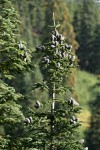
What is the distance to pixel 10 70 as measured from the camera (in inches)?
534

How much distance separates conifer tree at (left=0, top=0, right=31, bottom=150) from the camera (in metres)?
12.7

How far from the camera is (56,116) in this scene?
12844 mm

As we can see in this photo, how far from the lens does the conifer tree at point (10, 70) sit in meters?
12.7

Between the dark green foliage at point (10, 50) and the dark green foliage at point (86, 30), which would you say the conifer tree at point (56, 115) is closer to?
the dark green foliage at point (10, 50)

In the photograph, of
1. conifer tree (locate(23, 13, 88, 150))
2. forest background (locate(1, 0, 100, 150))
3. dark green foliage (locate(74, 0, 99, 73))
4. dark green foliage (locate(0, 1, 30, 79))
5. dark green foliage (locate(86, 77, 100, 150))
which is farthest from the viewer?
dark green foliage (locate(74, 0, 99, 73))

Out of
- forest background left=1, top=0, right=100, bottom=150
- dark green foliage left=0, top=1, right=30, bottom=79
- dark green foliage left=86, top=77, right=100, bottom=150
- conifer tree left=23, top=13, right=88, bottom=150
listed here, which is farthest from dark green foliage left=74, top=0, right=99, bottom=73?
conifer tree left=23, top=13, right=88, bottom=150

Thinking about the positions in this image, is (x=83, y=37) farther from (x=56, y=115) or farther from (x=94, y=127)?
(x=56, y=115)

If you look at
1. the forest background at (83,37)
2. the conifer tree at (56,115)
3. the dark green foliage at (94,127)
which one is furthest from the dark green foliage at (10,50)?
the forest background at (83,37)

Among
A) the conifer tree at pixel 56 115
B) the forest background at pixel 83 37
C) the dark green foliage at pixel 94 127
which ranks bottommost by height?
the conifer tree at pixel 56 115

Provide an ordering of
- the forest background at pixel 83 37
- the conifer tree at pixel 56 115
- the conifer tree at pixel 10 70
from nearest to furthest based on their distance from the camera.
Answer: the conifer tree at pixel 56 115, the conifer tree at pixel 10 70, the forest background at pixel 83 37

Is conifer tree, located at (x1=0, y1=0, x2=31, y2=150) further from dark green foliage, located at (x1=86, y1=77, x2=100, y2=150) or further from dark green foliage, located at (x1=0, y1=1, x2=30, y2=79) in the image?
dark green foliage, located at (x1=86, y1=77, x2=100, y2=150)

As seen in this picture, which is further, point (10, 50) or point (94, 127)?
point (94, 127)

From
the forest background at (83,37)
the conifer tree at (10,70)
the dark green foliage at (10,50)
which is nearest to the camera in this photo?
the conifer tree at (10,70)

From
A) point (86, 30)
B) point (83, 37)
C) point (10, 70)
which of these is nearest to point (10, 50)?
point (10, 70)
